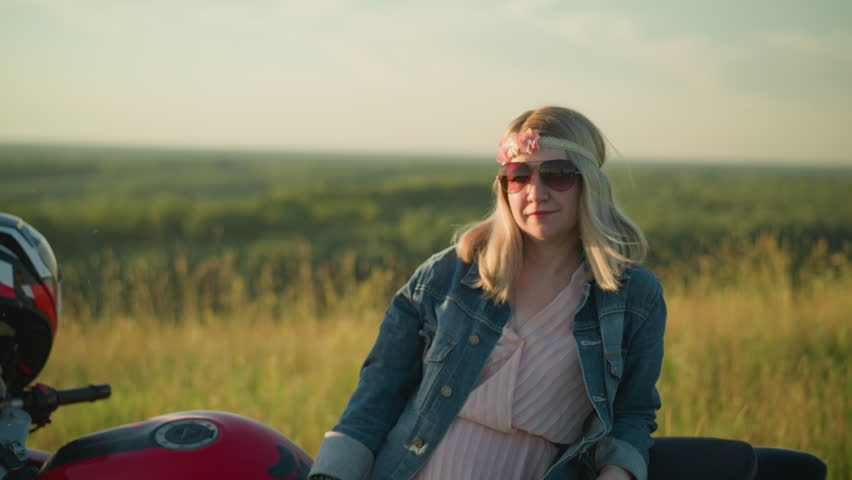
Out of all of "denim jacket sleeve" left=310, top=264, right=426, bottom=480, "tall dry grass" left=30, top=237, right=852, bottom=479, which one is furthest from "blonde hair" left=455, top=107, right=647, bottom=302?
"tall dry grass" left=30, top=237, right=852, bottom=479

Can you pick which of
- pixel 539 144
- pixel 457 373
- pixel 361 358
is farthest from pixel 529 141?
pixel 361 358

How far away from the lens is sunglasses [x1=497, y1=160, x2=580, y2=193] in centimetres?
185

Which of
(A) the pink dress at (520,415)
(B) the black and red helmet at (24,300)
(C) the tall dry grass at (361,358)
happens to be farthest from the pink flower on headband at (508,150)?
(C) the tall dry grass at (361,358)

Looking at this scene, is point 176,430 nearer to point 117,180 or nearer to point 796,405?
point 796,405

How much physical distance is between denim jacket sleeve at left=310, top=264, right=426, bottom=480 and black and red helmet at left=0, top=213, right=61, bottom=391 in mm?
733

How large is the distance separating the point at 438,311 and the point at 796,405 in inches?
98.8

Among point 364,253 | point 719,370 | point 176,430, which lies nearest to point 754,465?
point 176,430

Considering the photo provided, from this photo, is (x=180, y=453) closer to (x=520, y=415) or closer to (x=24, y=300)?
(x=24, y=300)

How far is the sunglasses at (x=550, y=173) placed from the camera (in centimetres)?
185

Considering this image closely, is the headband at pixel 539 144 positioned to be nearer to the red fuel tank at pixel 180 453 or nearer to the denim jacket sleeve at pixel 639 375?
the denim jacket sleeve at pixel 639 375

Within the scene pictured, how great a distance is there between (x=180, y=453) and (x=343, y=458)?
45cm

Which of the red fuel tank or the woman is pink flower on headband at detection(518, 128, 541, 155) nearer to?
the woman

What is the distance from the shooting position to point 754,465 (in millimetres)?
1476

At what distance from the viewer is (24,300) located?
1458mm
